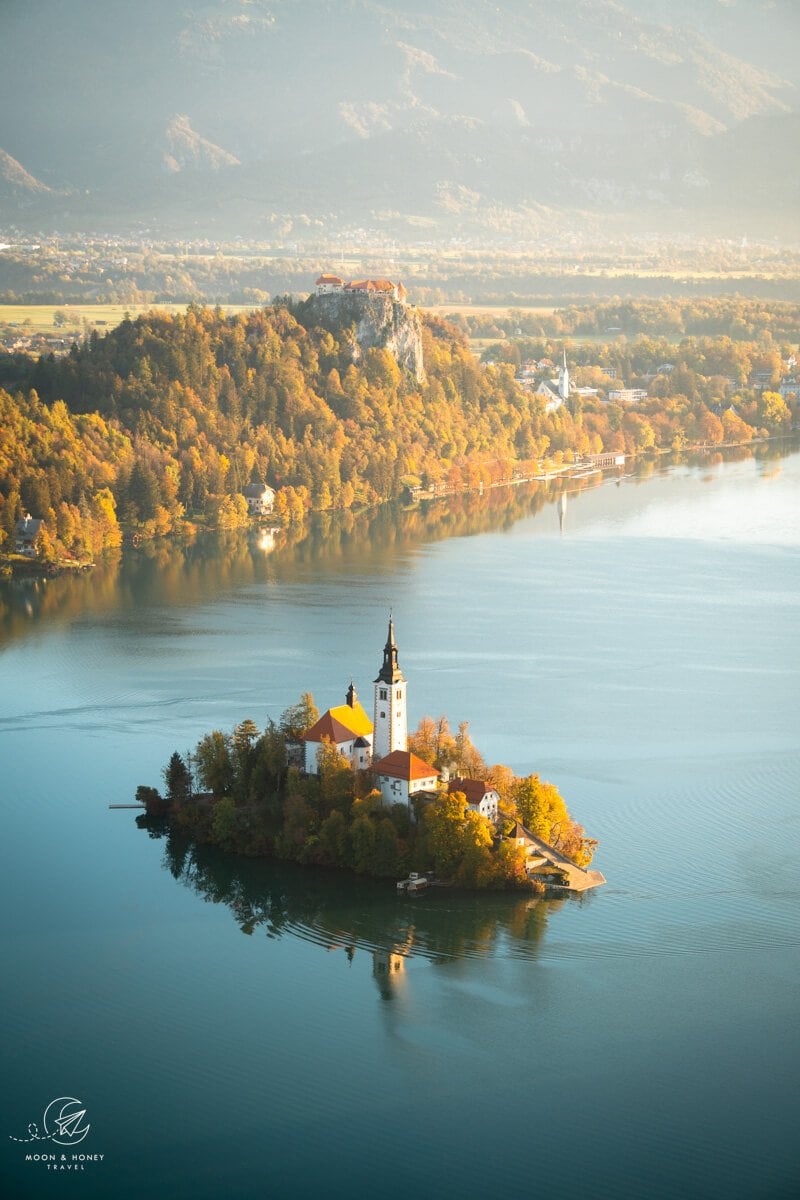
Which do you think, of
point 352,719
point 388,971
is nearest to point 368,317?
point 352,719

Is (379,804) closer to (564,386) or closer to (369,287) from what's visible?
(369,287)

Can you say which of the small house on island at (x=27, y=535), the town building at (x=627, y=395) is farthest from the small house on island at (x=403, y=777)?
the town building at (x=627, y=395)

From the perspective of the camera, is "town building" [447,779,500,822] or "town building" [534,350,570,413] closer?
"town building" [447,779,500,822]

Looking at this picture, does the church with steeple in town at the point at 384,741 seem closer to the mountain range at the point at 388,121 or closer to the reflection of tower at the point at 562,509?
the reflection of tower at the point at 562,509

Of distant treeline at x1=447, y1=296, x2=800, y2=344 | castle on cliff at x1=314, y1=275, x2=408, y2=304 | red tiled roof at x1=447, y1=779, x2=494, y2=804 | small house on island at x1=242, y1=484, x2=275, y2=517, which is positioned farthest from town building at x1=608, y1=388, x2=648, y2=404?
red tiled roof at x1=447, y1=779, x2=494, y2=804

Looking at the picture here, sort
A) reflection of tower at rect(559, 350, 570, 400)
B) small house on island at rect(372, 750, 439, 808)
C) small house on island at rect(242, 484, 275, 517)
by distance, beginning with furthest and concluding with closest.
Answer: reflection of tower at rect(559, 350, 570, 400) < small house on island at rect(242, 484, 275, 517) < small house on island at rect(372, 750, 439, 808)

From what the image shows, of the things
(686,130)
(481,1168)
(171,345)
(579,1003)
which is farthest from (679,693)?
(686,130)

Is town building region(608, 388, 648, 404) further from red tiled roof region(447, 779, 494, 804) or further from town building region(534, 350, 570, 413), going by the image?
red tiled roof region(447, 779, 494, 804)

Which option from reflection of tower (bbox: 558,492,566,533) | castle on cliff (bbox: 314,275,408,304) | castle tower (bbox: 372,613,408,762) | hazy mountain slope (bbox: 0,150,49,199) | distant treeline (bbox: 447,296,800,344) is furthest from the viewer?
hazy mountain slope (bbox: 0,150,49,199)
